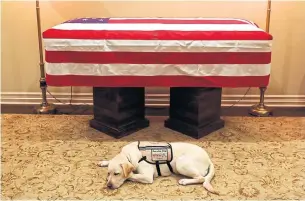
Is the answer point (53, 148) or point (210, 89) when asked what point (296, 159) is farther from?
point (53, 148)

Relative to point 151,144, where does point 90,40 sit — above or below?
above

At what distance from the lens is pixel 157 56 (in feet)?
7.62

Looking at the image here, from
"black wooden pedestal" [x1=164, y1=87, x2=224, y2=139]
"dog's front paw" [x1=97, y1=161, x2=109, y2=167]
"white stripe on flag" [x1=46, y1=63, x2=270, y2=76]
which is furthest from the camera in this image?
"black wooden pedestal" [x1=164, y1=87, x2=224, y2=139]

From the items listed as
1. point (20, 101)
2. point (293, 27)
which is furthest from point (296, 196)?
point (20, 101)

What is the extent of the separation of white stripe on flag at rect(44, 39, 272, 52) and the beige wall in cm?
92

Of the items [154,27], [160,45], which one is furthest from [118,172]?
[154,27]

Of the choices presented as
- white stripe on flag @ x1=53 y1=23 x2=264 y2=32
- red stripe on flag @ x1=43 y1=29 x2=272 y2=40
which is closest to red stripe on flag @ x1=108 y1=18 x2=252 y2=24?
white stripe on flag @ x1=53 y1=23 x2=264 y2=32

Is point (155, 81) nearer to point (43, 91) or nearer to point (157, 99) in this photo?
point (157, 99)

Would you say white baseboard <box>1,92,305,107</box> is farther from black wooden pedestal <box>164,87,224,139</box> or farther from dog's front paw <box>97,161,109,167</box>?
dog's front paw <box>97,161,109,167</box>

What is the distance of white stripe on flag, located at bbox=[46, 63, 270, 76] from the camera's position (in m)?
2.34

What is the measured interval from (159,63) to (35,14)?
1.37 m

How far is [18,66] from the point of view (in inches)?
131

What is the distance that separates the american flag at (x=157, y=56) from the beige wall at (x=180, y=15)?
823mm

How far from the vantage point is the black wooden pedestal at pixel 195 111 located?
2562 mm
